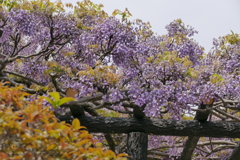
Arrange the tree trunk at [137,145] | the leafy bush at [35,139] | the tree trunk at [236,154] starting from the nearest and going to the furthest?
the leafy bush at [35,139]
the tree trunk at [137,145]
the tree trunk at [236,154]

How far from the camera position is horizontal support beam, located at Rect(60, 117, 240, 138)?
30.0 ft

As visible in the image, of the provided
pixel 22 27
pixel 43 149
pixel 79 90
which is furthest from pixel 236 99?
pixel 43 149

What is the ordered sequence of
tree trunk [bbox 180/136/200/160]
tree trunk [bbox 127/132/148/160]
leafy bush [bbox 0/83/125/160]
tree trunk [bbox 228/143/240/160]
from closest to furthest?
leafy bush [bbox 0/83/125/160] < tree trunk [bbox 127/132/148/160] < tree trunk [bbox 180/136/200/160] < tree trunk [bbox 228/143/240/160]

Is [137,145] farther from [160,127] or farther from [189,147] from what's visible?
[189,147]

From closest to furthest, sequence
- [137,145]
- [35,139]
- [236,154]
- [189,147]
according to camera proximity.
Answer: [35,139], [137,145], [189,147], [236,154]

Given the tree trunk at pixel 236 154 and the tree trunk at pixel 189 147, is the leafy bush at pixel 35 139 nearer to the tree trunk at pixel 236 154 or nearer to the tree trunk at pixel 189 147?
the tree trunk at pixel 189 147

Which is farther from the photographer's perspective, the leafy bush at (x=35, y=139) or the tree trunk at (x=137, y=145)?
the tree trunk at (x=137, y=145)

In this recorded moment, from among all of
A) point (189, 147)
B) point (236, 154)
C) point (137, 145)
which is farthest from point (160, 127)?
point (236, 154)

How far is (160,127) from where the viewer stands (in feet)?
30.0

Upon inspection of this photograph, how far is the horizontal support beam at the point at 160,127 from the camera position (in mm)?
9148

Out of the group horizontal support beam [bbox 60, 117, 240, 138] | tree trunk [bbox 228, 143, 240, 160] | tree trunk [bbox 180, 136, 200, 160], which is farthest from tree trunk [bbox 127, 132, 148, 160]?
tree trunk [bbox 228, 143, 240, 160]

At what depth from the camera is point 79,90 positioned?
311 inches

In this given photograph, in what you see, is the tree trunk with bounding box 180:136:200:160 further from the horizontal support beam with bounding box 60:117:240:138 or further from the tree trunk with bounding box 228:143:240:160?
the tree trunk with bounding box 228:143:240:160

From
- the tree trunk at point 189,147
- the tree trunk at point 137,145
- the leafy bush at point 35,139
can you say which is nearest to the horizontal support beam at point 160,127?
the tree trunk at point 137,145
